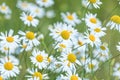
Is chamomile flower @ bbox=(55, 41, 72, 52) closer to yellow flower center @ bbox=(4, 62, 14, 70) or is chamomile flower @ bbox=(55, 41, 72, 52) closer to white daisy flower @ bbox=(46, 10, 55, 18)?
yellow flower center @ bbox=(4, 62, 14, 70)

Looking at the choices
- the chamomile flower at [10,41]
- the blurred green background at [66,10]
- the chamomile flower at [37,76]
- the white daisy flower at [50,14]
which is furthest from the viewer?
the white daisy flower at [50,14]

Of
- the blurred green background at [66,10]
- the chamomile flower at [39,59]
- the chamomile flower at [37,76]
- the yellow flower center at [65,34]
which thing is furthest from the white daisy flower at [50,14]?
the chamomile flower at [37,76]

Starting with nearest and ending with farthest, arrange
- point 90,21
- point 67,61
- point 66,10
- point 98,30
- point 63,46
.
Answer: point 67,61
point 63,46
point 98,30
point 90,21
point 66,10

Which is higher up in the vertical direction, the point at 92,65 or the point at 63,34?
the point at 63,34

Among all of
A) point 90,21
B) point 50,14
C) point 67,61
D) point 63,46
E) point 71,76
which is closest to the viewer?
point 71,76

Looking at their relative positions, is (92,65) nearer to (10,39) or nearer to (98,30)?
(98,30)

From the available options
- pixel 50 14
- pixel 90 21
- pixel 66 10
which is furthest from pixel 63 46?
pixel 66 10

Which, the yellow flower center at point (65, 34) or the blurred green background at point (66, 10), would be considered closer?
the yellow flower center at point (65, 34)

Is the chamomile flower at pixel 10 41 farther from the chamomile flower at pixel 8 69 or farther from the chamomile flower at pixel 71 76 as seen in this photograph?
the chamomile flower at pixel 71 76
